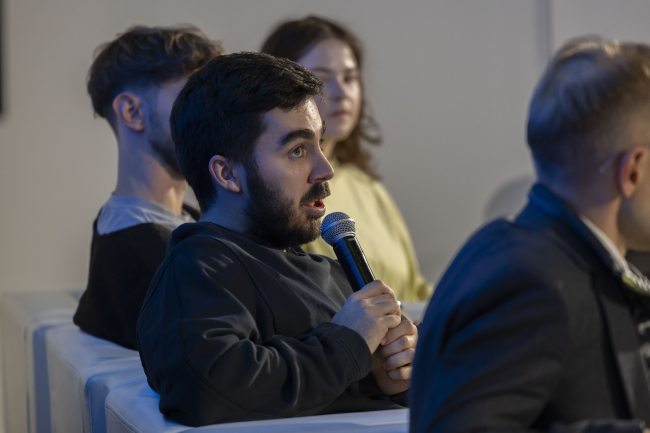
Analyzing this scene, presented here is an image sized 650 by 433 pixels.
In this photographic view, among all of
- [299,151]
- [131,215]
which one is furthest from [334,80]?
[299,151]

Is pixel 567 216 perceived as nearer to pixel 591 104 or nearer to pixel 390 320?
pixel 591 104

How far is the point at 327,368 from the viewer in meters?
1.00

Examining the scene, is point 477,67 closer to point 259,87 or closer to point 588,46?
point 259,87

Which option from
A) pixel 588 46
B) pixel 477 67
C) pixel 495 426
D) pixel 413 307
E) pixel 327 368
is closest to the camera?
pixel 495 426

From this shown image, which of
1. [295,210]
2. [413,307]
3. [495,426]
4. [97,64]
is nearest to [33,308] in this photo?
[97,64]

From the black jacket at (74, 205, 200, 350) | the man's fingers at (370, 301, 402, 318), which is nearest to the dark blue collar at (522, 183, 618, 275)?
the man's fingers at (370, 301, 402, 318)

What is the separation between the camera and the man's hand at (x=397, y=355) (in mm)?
1097

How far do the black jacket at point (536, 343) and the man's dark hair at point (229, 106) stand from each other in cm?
49

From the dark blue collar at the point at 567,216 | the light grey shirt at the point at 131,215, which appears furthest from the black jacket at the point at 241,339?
the light grey shirt at the point at 131,215

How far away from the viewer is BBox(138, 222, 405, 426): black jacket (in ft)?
3.07

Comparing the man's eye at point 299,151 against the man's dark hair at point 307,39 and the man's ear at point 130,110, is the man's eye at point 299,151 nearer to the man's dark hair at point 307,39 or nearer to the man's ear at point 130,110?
the man's ear at point 130,110

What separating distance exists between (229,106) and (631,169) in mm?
606

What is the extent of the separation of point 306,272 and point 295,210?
0.33ft

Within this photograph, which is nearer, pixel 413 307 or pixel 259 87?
pixel 259 87
